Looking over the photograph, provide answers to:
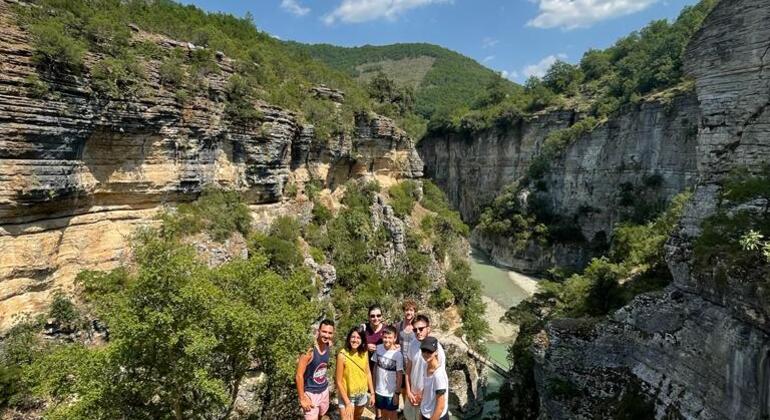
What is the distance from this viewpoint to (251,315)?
9.79 m

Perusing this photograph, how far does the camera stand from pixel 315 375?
6.63 metres

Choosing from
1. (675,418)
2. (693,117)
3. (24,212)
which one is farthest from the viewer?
(693,117)

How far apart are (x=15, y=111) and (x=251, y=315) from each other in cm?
864

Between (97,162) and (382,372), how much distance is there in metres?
13.3

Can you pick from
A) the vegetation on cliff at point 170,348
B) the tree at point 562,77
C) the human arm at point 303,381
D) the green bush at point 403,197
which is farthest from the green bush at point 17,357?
the tree at point 562,77

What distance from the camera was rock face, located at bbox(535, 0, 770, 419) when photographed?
820 centimetres

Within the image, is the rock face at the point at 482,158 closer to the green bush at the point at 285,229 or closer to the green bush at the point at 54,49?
the green bush at the point at 285,229

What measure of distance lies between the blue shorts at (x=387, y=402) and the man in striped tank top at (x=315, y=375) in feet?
3.14

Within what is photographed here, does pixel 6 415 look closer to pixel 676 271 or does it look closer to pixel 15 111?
pixel 15 111

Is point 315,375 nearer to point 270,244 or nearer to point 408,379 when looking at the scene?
point 408,379

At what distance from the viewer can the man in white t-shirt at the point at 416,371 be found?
585cm

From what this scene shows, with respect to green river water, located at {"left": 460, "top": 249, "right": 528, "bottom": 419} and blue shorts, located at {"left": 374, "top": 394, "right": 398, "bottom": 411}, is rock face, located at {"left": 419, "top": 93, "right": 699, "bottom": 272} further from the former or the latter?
blue shorts, located at {"left": 374, "top": 394, "right": 398, "bottom": 411}

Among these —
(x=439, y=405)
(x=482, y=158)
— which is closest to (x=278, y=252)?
(x=439, y=405)

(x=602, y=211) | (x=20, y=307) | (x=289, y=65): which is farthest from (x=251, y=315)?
(x=602, y=211)
